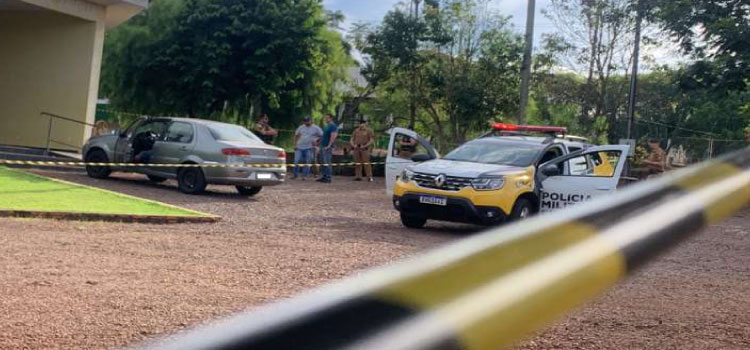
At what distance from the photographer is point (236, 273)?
23.4 ft

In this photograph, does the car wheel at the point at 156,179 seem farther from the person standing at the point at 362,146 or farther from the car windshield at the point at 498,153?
the car windshield at the point at 498,153

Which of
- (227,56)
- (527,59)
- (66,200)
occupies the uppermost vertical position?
(527,59)

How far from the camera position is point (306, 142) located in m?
20.9

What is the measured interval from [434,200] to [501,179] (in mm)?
931

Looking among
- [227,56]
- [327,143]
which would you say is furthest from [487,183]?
[227,56]

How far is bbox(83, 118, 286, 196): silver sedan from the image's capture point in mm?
14826

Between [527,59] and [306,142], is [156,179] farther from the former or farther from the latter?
[527,59]

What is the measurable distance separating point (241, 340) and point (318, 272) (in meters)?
6.96

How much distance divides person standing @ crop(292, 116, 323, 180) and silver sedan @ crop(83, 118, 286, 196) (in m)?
4.86

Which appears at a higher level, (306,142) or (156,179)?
(306,142)

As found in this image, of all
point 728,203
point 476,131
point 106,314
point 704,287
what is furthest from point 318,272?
point 476,131

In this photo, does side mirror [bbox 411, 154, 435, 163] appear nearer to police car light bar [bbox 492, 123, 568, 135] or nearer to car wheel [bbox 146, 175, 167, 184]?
police car light bar [bbox 492, 123, 568, 135]

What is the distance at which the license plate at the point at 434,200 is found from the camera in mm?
11117

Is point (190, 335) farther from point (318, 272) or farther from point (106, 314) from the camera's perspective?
point (318, 272)
